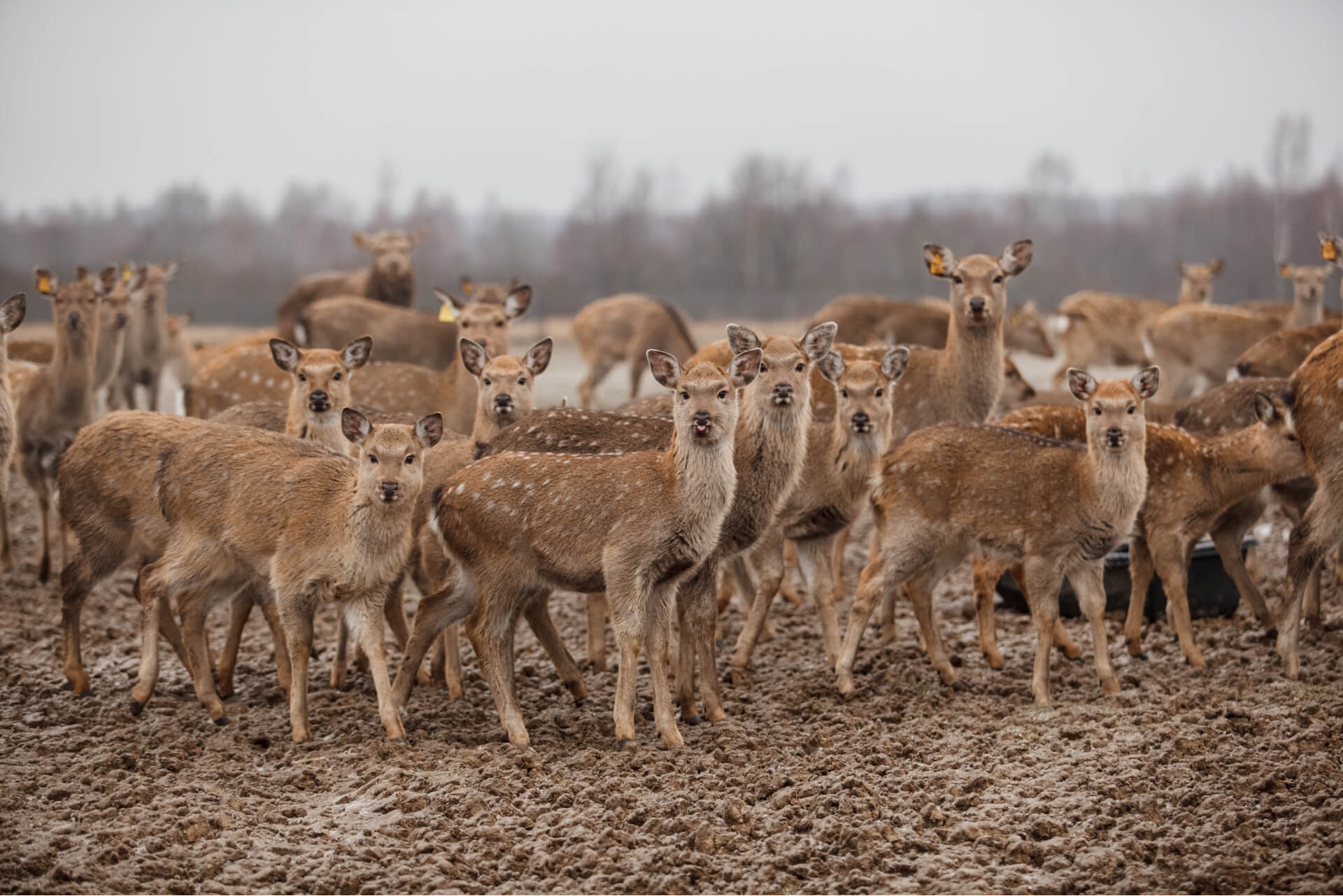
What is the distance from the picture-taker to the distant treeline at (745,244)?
20312 mm

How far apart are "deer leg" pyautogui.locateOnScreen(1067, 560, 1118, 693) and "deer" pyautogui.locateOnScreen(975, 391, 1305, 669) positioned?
1.42ft

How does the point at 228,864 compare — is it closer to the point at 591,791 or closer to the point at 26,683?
the point at 591,791

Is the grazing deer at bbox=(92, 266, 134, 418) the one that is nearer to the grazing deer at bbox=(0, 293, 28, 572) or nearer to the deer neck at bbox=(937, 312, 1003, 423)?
the grazing deer at bbox=(0, 293, 28, 572)

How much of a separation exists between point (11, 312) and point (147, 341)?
229 inches

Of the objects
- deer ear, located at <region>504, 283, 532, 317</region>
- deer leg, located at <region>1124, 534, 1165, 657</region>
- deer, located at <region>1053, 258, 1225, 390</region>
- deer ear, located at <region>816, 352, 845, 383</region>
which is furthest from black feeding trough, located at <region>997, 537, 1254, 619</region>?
deer, located at <region>1053, 258, 1225, 390</region>

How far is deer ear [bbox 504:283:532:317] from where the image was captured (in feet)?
32.7

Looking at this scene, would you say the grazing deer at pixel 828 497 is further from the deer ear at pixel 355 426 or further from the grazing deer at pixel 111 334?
the grazing deer at pixel 111 334

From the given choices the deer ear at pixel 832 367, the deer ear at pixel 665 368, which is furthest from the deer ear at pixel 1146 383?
the deer ear at pixel 665 368

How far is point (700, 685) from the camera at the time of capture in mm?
6270

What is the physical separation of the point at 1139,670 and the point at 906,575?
1.26 metres

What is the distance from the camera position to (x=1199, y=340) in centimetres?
1233

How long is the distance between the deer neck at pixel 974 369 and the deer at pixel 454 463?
2659 millimetres

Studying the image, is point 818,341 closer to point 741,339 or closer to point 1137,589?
point 741,339

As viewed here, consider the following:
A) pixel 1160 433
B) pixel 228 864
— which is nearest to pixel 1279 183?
pixel 1160 433
